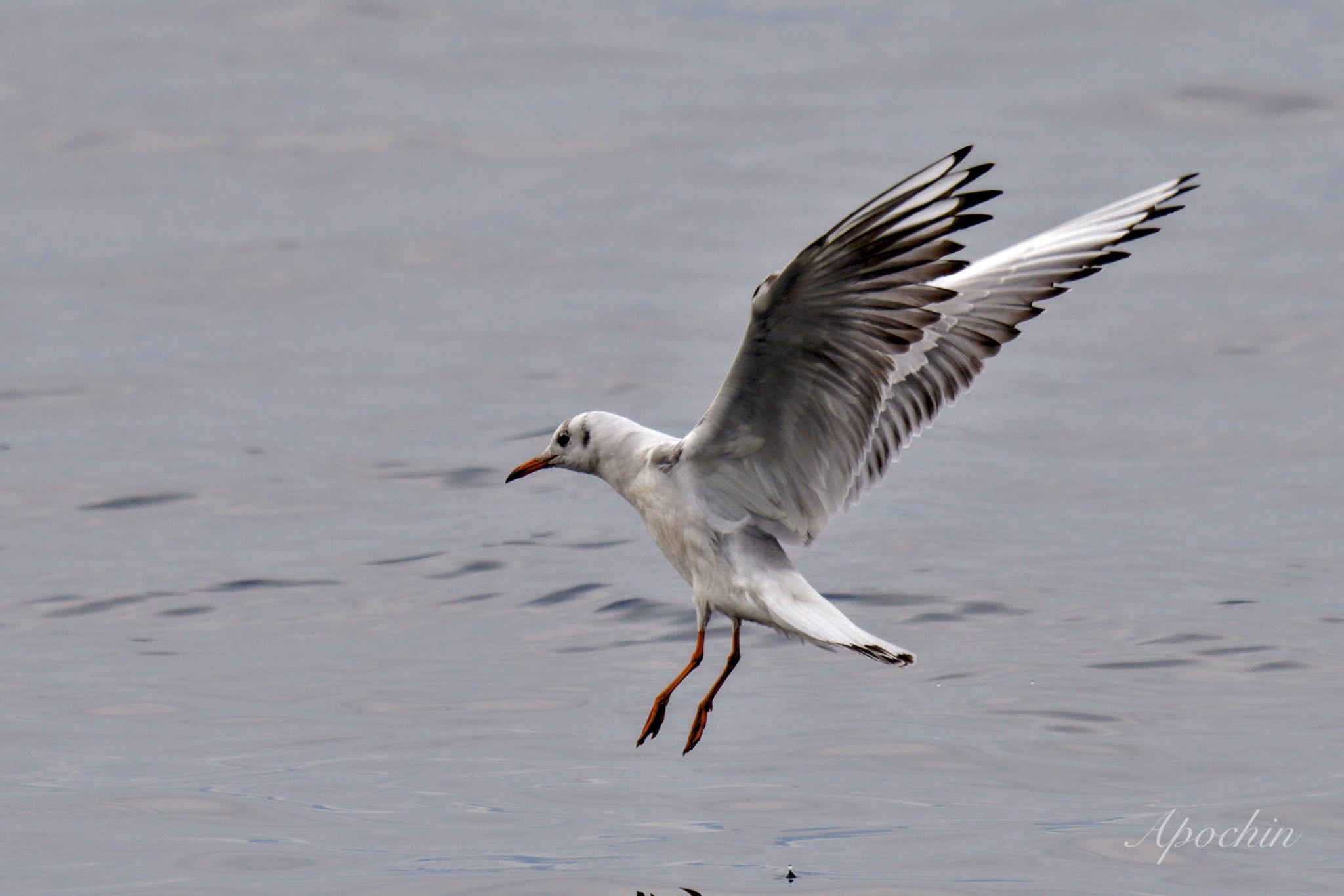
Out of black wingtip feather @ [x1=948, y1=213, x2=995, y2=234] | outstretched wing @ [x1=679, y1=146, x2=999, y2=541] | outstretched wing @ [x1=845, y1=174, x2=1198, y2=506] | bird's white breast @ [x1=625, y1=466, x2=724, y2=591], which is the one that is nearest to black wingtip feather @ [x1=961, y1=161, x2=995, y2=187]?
outstretched wing @ [x1=679, y1=146, x2=999, y2=541]

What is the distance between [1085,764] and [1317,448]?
339 inches

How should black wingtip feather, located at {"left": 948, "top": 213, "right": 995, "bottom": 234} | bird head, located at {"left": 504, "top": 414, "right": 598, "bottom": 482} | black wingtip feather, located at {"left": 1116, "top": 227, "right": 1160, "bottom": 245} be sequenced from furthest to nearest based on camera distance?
1. black wingtip feather, located at {"left": 1116, "top": 227, "right": 1160, "bottom": 245}
2. bird head, located at {"left": 504, "top": 414, "right": 598, "bottom": 482}
3. black wingtip feather, located at {"left": 948, "top": 213, "right": 995, "bottom": 234}

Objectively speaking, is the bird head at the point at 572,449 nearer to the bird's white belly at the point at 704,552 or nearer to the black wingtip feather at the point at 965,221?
the bird's white belly at the point at 704,552

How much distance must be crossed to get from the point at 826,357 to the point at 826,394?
25 cm

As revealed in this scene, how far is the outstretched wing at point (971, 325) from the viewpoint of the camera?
10.2 meters

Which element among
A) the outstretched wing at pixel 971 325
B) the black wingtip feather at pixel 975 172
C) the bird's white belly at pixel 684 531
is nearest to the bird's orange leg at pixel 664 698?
the bird's white belly at pixel 684 531

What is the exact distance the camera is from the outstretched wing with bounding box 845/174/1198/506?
10250 mm

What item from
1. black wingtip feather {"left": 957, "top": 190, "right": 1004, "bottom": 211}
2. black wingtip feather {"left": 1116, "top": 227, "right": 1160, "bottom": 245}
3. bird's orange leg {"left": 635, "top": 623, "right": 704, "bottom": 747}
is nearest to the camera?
black wingtip feather {"left": 957, "top": 190, "right": 1004, "bottom": 211}

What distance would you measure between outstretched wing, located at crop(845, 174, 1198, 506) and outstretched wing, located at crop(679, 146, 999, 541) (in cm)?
50

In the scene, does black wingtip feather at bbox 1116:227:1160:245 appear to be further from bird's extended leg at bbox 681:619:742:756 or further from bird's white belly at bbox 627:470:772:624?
bird's extended leg at bbox 681:619:742:756

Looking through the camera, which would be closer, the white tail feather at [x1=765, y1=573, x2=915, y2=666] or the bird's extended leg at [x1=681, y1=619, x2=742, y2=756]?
the white tail feather at [x1=765, y1=573, x2=915, y2=666]

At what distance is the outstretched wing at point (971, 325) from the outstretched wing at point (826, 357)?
501 mm

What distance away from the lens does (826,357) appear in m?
8.98

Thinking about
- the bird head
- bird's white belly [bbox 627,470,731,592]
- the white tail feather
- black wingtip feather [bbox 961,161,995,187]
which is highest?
black wingtip feather [bbox 961,161,995,187]
